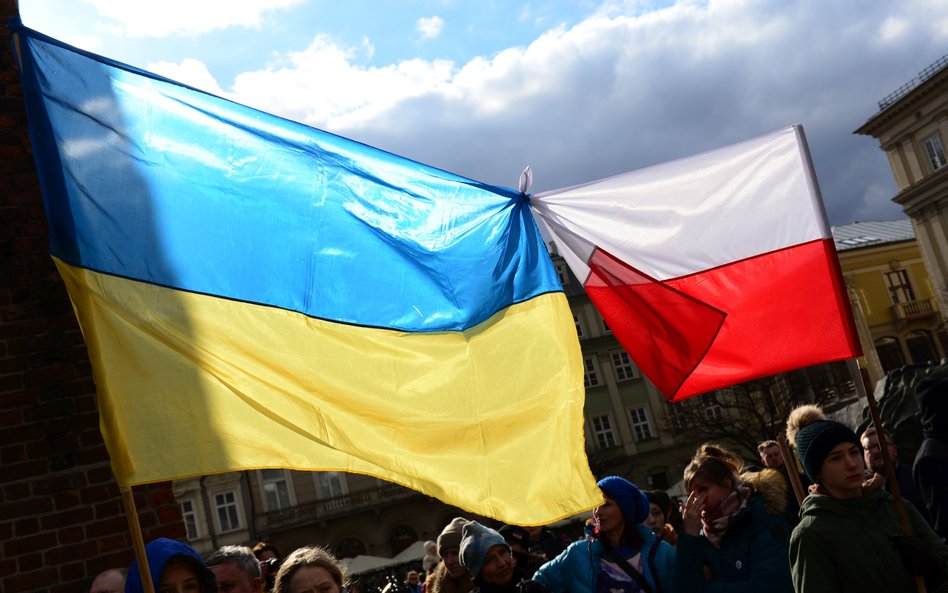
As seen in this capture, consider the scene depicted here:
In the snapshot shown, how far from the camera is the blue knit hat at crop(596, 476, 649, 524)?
5.39 meters

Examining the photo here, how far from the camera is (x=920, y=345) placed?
69.6 m

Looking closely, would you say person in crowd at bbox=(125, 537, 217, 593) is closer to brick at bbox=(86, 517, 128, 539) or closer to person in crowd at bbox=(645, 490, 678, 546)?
brick at bbox=(86, 517, 128, 539)

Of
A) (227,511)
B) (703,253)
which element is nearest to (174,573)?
(703,253)

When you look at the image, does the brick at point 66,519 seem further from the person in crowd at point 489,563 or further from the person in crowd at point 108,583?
the person in crowd at point 489,563

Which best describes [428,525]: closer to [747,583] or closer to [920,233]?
[920,233]

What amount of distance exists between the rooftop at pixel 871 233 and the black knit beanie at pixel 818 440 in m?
69.8

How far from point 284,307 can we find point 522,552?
125 inches

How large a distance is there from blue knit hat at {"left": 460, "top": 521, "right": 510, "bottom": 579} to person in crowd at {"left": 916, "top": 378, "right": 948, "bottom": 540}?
247 cm

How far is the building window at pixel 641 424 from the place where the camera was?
58.7 m

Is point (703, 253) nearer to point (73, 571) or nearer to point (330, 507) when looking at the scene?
point (73, 571)

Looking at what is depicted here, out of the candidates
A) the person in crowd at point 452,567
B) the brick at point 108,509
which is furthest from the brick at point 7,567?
the person in crowd at point 452,567

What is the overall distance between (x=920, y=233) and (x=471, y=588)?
5657 centimetres

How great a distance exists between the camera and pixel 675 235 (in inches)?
225

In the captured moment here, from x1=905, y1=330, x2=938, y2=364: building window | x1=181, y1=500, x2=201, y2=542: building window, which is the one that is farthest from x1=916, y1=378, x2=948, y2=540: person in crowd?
x1=905, y1=330, x2=938, y2=364: building window
